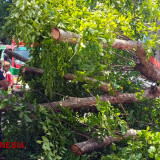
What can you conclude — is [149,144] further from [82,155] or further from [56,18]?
[56,18]

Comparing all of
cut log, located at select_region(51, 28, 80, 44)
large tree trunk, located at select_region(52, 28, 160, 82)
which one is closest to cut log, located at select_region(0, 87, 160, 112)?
large tree trunk, located at select_region(52, 28, 160, 82)

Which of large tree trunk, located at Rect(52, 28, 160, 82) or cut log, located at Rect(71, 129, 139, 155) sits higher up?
large tree trunk, located at Rect(52, 28, 160, 82)

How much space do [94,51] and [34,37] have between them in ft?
2.02

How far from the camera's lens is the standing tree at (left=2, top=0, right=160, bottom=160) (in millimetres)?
2592

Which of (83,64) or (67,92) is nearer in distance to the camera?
(83,64)

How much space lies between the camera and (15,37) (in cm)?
277

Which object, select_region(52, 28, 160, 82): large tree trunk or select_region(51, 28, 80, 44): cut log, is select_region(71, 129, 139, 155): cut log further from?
select_region(51, 28, 80, 44): cut log

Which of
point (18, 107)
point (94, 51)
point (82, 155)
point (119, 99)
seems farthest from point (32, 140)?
point (94, 51)

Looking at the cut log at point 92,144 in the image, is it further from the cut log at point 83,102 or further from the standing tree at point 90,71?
the cut log at point 83,102

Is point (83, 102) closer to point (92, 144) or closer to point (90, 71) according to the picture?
point (92, 144)

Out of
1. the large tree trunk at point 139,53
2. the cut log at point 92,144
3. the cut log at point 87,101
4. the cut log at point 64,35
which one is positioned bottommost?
the cut log at point 92,144

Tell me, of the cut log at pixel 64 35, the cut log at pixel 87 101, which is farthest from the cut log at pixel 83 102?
the cut log at pixel 64 35

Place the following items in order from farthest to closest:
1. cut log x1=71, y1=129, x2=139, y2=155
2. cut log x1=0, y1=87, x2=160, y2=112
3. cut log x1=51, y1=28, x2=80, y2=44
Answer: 1. cut log x1=0, y1=87, x2=160, y2=112
2. cut log x1=71, y1=129, x2=139, y2=155
3. cut log x1=51, y1=28, x2=80, y2=44

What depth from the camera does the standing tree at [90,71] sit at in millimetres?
2592
